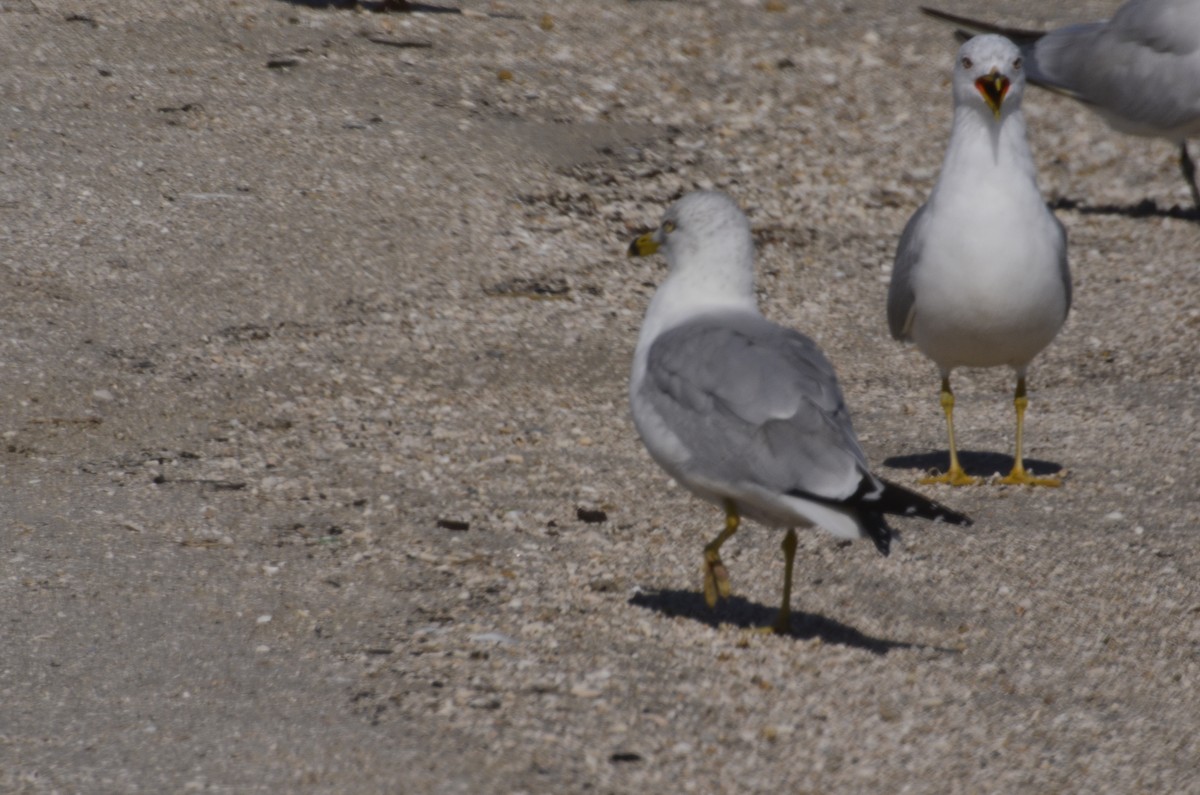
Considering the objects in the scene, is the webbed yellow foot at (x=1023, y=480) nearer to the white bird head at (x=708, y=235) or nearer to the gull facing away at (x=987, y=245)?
the gull facing away at (x=987, y=245)

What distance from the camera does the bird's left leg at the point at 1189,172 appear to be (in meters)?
9.55

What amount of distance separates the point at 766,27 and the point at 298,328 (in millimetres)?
5907

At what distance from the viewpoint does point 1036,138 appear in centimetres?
1037

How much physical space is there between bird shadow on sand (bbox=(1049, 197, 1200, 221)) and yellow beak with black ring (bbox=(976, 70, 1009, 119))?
3942 millimetres

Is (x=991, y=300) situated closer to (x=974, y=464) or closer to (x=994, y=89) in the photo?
(x=994, y=89)

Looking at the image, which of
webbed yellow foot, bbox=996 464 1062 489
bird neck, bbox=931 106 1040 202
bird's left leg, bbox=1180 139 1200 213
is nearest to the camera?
bird neck, bbox=931 106 1040 202

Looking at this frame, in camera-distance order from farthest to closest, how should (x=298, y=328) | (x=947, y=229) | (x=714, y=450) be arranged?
1. (x=298, y=328)
2. (x=947, y=229)
3. (x=714, y=450)

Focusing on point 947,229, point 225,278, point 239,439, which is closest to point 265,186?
point 225,278

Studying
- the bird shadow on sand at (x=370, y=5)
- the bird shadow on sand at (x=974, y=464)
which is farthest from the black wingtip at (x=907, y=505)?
the bird shadow on sand at (x=370, y=5)

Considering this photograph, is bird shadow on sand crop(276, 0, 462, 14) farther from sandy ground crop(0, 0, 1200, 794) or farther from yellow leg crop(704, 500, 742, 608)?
yellow leg crop(704, 500, 742, 608)

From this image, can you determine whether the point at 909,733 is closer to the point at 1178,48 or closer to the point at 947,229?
the point at 947,229

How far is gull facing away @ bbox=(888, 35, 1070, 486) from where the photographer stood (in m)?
5.55

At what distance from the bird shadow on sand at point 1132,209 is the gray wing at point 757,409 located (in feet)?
17.9

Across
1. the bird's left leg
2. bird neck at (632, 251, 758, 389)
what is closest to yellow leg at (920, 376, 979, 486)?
bird neck at (632, 251, 758, 389)
